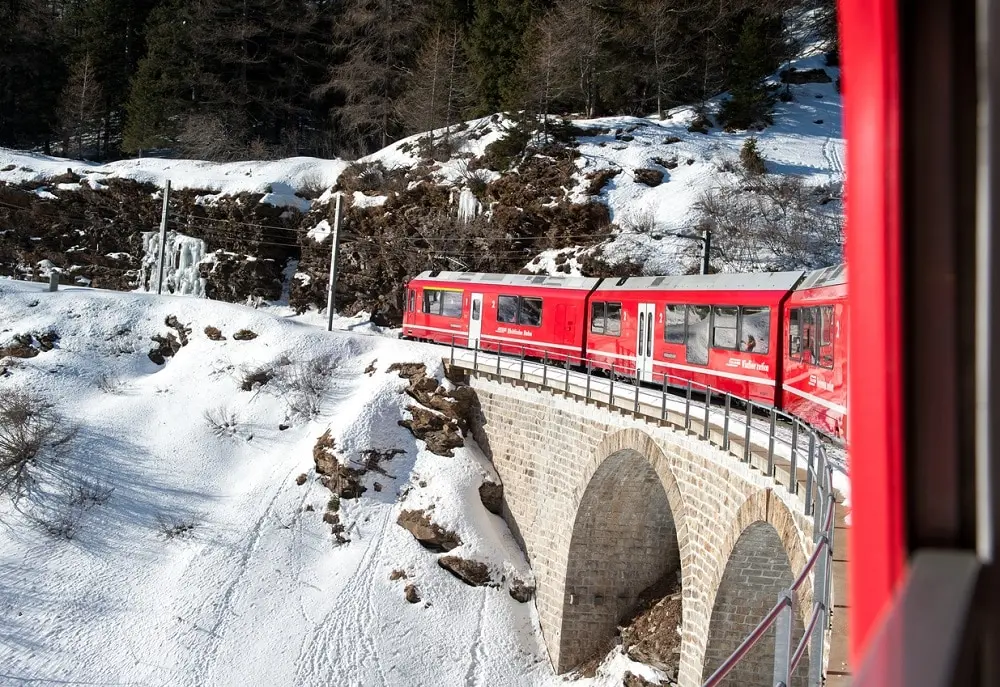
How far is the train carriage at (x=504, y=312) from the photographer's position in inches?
840

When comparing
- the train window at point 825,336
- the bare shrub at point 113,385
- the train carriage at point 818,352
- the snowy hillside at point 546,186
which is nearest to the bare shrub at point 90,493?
the bare shrub at point 113,385

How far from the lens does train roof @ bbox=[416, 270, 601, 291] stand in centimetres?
2123

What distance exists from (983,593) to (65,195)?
48892mm

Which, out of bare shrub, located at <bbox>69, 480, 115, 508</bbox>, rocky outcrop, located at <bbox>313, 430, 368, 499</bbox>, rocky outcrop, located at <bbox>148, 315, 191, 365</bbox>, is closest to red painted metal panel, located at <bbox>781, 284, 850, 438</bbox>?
rocky outcrop, located at <bbox>313, 430, 368, 499</bbox>

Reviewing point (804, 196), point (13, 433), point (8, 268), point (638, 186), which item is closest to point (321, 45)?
point (8, 268)

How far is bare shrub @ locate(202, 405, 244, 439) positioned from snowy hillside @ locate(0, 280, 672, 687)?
6cm

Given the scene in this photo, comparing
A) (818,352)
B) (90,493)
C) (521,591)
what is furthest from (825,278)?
(90,493)

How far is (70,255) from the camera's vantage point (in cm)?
4200

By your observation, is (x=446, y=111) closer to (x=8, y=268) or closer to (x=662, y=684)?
(x=8, y=268)

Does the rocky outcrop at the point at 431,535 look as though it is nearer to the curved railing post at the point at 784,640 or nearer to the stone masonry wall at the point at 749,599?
the stone masonry wall at the point at 749,599

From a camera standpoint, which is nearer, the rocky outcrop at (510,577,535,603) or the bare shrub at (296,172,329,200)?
the rocky outcrop at (510,577,535,603)

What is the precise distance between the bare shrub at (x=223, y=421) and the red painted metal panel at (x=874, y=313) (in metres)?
24.2

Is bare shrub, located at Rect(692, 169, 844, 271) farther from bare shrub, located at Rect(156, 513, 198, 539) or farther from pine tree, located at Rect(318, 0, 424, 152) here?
pine tree, located at Rect(318, 0, 424, 152)

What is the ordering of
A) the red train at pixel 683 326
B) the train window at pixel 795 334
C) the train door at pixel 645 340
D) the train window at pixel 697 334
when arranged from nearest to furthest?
1. the red train at pixel 683 326
2. the train window at pixel 795 334
3. the train window at pixel 697 334
4. the train door at pixel 645 340
